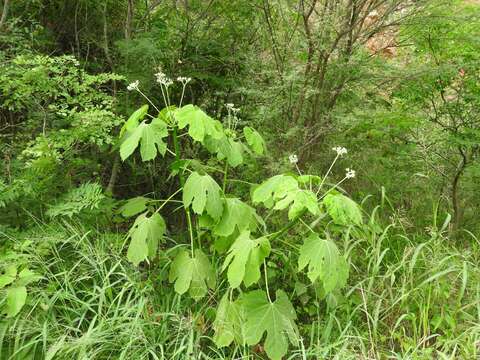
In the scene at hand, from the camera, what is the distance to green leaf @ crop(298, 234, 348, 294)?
227 cm

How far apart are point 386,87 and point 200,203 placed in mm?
2182

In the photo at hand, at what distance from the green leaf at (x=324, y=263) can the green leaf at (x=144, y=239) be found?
2.54ft

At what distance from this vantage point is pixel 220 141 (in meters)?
2.67

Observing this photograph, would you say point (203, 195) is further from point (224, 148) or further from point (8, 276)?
point (8, 276)

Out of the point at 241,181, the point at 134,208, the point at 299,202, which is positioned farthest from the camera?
the point at 241,181

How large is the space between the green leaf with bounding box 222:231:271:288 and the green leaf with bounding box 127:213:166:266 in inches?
17.3

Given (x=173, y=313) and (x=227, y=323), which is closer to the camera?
(x=227, y=323)

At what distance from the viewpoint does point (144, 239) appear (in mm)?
2502

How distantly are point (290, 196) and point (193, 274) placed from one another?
71 cm

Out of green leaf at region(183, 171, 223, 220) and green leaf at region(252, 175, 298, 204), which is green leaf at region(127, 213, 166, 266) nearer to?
green leaf at region(183, 171, 223, 220)

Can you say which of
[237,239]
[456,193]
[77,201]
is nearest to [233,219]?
[237,239]

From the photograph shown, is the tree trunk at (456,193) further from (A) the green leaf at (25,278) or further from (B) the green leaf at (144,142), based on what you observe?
(A) the green leaf at (25,278)

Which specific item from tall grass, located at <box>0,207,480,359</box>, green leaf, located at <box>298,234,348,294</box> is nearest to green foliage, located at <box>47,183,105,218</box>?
tall grass, located at <box>0,207,480,359</box>

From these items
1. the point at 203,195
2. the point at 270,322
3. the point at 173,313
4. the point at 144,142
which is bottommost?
the point at 173,313
